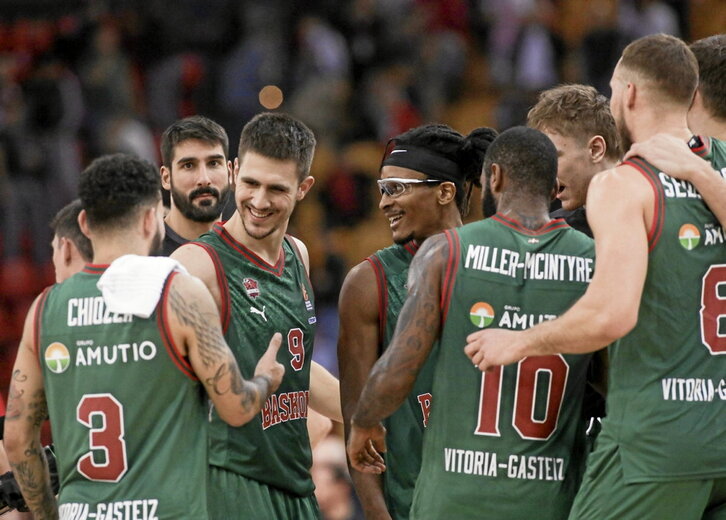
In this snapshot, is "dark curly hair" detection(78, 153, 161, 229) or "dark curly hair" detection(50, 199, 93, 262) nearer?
"dark curly hair" detection(78, 153, 161, 229)

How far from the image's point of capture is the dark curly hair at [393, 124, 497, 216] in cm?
611

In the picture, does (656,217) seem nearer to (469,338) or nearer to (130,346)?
(469,338)

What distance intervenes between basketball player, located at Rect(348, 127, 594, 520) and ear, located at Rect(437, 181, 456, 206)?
1.07 metres

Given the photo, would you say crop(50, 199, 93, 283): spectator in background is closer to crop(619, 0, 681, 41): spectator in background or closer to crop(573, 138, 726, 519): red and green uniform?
crop(573, 138, 726, 519): red and green uniform

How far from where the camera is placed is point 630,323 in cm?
453

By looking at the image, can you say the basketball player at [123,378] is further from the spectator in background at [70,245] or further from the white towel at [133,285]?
the spectator in background at [70,245]

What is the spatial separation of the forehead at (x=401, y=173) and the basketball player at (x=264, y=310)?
0.44m

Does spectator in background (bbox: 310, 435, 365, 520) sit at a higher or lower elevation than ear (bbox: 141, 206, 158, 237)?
lower

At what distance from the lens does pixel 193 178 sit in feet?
23.6

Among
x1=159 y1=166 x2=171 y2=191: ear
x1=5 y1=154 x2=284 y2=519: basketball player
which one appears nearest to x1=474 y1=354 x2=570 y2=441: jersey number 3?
x1=5 y1=154 x2=284 y2=519: basketball player

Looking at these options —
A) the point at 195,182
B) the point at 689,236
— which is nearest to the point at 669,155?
the point at 689,236

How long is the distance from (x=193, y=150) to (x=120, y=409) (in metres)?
2.86

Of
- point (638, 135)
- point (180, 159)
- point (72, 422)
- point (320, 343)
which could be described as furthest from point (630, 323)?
point (320, 343)

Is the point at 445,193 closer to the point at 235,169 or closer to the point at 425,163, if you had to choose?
the point at 425,163
